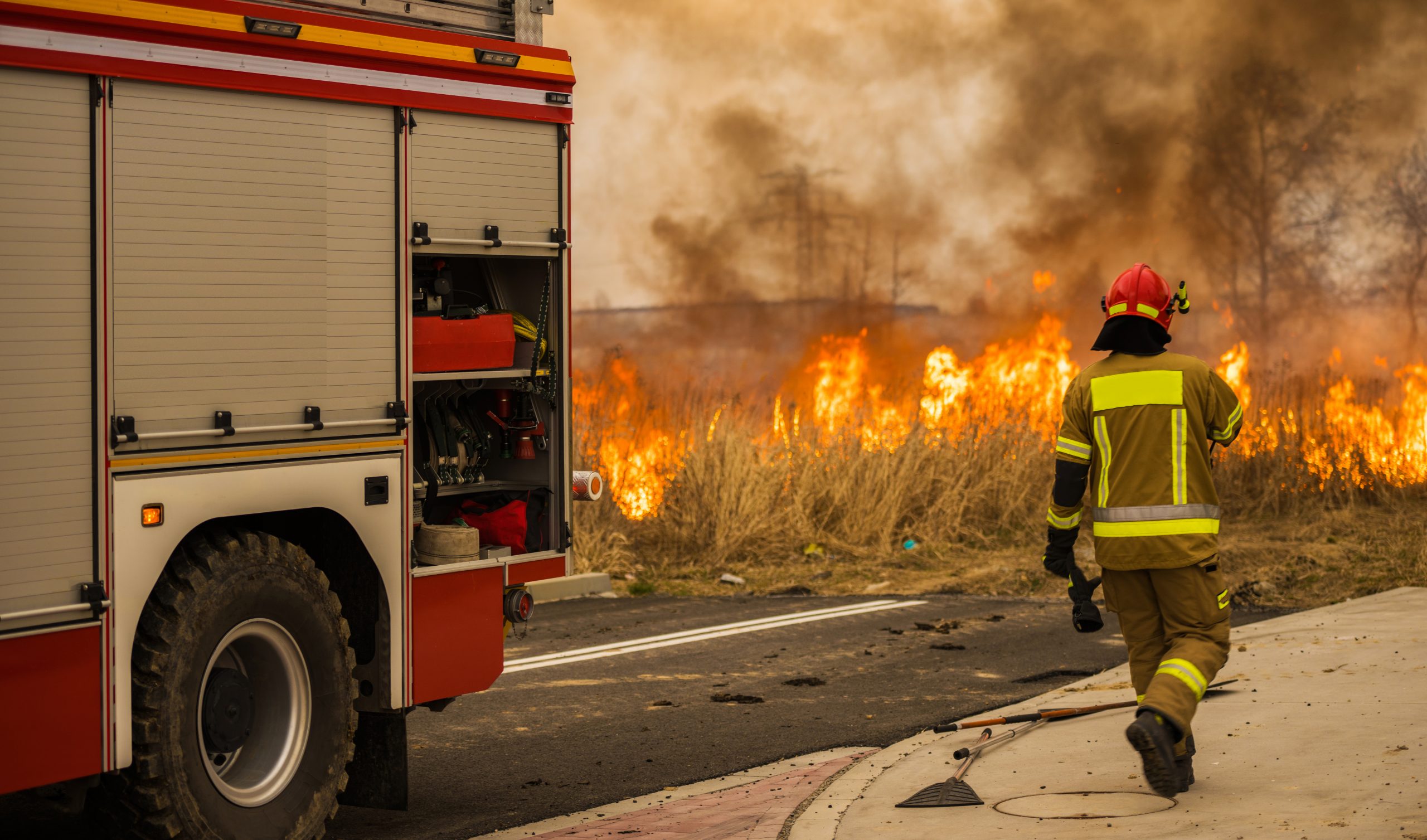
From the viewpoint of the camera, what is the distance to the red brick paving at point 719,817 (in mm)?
5613

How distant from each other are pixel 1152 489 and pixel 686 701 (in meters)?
3.55

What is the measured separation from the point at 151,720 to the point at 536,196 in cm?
256

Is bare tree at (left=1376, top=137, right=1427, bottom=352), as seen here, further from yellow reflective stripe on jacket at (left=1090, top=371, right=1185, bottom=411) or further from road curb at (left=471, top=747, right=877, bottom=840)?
yellow reflective stripe on jacket at (left=1090, top=371, right=1185, bottom=411)

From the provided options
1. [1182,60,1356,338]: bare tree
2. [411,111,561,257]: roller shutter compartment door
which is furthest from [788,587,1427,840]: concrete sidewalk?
[1182,60,1356,338]: bare tree

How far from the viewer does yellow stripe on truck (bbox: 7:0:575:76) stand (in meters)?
4.73

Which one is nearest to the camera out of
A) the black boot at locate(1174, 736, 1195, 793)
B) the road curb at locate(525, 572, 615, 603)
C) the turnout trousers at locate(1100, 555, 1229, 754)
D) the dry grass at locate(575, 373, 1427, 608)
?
the turnout trousers at locate(1100, 555, 1229, 754)

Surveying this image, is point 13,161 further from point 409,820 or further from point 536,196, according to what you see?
point 409,820

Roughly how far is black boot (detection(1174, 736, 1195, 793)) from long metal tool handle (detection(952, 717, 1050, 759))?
3.07 ft

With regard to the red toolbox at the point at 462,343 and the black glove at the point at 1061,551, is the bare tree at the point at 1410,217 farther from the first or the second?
the red toolbox at the point at 462,343

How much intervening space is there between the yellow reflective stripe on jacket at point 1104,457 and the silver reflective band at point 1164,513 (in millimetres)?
79

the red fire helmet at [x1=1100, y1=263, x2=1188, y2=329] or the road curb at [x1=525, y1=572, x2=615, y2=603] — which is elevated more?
→ the red fire helmet at [x1=1100, y1=263, x2=1188, y2=329]

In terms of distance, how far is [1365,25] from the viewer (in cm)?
2123

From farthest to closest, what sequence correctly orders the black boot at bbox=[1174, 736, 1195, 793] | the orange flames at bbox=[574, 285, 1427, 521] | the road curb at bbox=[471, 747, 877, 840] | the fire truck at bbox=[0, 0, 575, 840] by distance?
the orange flames at bbox=[574, 285, 1427, 521] → the road curb at bbox=[471, 747, 877, 840] → the black boot at bbox=[1174, 736, 1195, 793] → the fire truck at bbox=[0, 0, 575, 840]

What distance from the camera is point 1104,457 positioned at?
5.68 metres
